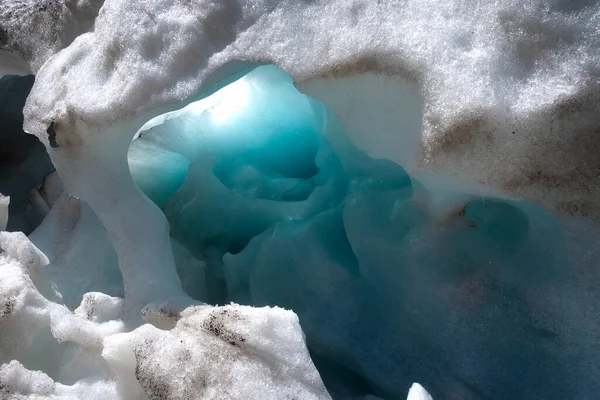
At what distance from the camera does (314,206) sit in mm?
1319

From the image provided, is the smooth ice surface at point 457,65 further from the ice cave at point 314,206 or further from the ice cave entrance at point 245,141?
the ice cave entrance at point 245,141

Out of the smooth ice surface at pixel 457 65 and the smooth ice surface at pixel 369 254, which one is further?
the smooth ice surface at pixel 369 254

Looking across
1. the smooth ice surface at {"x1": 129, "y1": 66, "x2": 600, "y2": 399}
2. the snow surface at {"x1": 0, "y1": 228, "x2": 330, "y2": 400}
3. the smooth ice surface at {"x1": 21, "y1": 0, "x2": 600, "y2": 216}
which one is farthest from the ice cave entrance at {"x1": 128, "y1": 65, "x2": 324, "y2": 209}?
the snow surface at {"x1": 0, "y1": 228, "x2": 330, "y2": 400}

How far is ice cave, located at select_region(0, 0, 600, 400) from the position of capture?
36.4 inches

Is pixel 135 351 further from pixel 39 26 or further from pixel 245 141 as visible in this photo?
pixel 39 26

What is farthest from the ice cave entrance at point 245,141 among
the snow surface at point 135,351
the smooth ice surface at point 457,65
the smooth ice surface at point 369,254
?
the snow surface at point 135,351

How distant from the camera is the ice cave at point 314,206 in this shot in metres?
0.92

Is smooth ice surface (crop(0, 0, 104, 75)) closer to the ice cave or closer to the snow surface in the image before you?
the ice cave

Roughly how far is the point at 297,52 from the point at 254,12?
14cm

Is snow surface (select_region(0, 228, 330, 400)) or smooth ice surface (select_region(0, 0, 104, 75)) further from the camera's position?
smooth ice surface (select_region(0, 0, 104, 75))

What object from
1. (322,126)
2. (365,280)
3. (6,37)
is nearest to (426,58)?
(322,126)

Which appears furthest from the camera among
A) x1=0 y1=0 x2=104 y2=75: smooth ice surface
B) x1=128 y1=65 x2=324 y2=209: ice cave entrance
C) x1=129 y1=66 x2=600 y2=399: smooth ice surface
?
x1=0 y1=0 x2=104 y2=75: smooth ice surface

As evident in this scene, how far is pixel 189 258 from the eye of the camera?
Result: 4.39 ft

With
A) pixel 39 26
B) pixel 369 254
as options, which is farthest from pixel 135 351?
pixel 39 26
